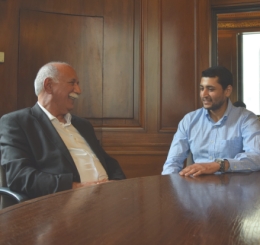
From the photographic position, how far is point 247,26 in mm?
4215

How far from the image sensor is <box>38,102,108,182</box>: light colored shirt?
2.22 meters

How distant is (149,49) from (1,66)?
1210mm

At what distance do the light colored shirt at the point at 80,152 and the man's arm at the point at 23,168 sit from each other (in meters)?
0.23

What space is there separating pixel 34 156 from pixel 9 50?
1374mm

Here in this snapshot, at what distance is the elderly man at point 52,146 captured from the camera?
1.88 metres

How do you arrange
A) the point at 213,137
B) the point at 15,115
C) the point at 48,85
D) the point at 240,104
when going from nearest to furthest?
the point at 15,115, the point at 48,85, the point at 213,137, the point at 240,104

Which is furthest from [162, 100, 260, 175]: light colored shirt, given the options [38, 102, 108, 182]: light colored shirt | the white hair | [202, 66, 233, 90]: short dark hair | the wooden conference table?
the wooden conference table

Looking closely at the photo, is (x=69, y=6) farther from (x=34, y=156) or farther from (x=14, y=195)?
(x=14, y=195)

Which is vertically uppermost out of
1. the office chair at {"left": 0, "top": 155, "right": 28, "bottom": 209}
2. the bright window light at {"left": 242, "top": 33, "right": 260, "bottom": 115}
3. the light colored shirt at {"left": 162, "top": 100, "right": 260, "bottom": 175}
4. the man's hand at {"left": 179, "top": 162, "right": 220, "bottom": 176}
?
the bright window light at {"left": 242, "top": 33, "right": 260, "bottom": 115}

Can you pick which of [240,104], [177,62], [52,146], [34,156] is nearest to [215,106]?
[177,62]

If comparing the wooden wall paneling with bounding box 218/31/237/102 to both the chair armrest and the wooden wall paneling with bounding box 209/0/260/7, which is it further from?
the chair armrest

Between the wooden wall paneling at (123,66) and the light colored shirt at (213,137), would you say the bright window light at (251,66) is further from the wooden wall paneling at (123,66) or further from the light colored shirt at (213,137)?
the light colored shirt at (213,137)

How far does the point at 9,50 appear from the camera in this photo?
3109mm

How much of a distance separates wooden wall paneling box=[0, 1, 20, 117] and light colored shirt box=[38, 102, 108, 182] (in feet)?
Result: 2.59
